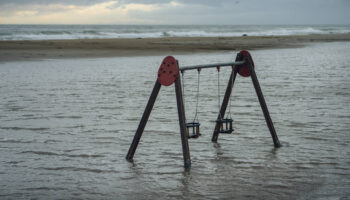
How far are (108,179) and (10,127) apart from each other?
3547mm

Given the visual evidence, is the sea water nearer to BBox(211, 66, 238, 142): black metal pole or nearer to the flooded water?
the flooded water

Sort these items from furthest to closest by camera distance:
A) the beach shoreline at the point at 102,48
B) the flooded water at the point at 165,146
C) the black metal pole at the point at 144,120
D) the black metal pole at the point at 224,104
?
the beach shoreline at the point at 102,48 → the black metal pole at the point at 224,104 → the black metal pole at the point at 144,120 → the flooded water at the point at 165,146

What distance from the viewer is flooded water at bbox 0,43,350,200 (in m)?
4.73

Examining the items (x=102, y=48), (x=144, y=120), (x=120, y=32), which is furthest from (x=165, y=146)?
(x=120, y=32)

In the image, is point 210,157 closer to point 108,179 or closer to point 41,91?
point 108,179

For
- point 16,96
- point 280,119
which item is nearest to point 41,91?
point 16,96

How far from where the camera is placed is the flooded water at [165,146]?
473 centimetres

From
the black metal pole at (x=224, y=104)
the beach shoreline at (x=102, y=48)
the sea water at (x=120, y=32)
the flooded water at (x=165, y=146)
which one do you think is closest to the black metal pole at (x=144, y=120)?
the flooded water at (x=165, y=146)

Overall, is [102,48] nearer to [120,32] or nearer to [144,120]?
[144,120]

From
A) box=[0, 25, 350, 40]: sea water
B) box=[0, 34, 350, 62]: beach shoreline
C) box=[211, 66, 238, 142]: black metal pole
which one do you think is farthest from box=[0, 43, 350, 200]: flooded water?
box=[0, 25, 350, 40]: sea water

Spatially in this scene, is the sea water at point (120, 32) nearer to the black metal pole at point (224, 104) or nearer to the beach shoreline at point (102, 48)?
the beach shoreline at point (102, 48)

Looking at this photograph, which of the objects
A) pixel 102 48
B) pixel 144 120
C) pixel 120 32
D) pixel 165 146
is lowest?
pixel 165 146

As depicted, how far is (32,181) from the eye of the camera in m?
4.94

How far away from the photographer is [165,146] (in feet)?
21.1
